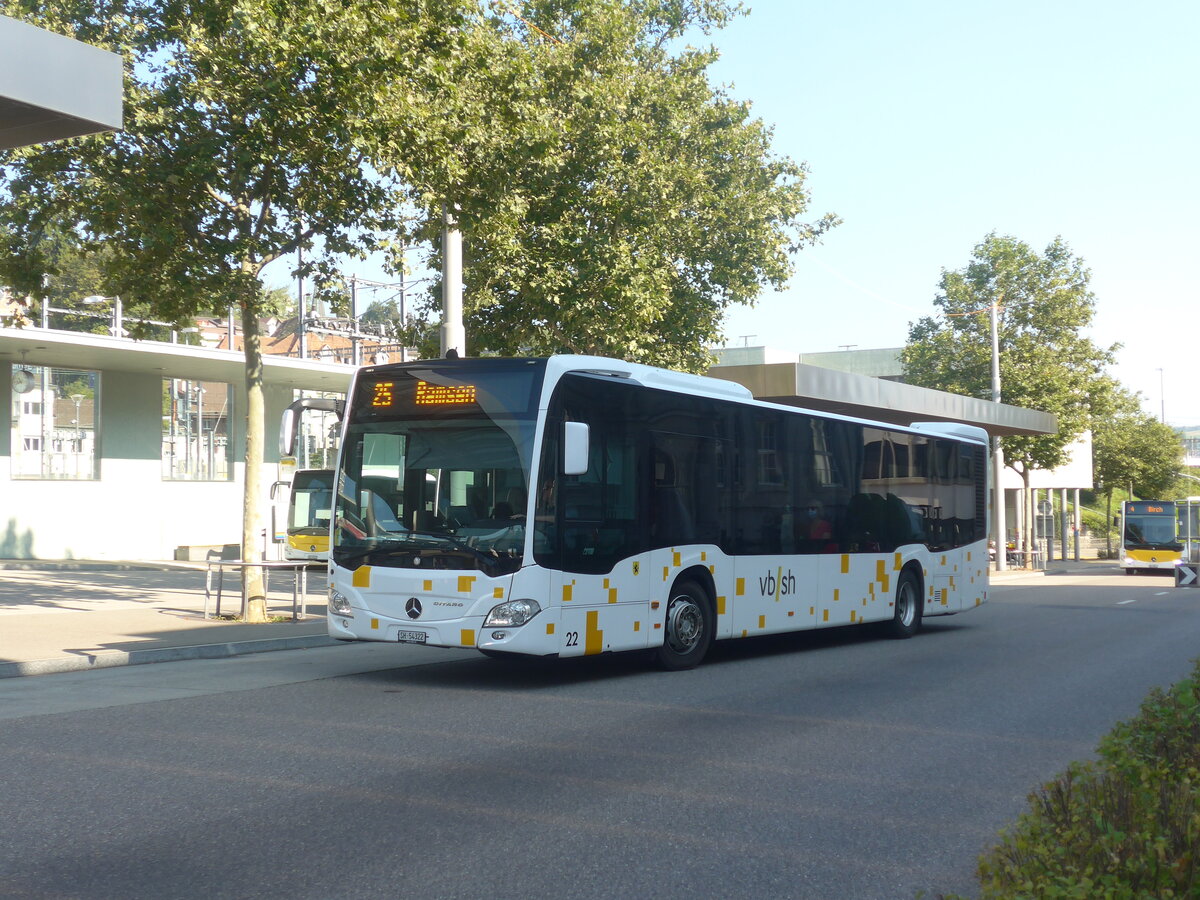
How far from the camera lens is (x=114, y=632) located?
15.9 m

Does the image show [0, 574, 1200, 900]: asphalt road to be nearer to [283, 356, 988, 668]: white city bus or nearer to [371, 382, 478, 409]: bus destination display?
[283, 356, 988, 668]: white city bus

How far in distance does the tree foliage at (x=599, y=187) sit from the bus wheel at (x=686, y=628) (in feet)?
21.8

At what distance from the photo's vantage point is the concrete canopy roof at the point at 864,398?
26.8 meters

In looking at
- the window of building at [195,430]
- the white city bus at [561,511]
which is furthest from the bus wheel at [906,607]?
the window of building at [195,430]

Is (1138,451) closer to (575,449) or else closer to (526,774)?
(575,449)

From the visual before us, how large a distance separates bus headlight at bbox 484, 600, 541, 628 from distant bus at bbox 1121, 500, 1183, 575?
41074mm

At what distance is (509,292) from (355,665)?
990 cm

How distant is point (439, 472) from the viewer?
11469mm

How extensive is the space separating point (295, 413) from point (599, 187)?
413 inches

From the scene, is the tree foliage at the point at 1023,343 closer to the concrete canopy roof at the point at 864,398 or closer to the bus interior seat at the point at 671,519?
the concrete canopy roof at the point at 864,398

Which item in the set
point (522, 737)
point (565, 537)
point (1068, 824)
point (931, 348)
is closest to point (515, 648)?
point (565, 537)

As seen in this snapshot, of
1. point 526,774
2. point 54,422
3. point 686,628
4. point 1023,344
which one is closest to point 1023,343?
point 1023,344

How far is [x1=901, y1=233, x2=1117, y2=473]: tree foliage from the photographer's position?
48.2m

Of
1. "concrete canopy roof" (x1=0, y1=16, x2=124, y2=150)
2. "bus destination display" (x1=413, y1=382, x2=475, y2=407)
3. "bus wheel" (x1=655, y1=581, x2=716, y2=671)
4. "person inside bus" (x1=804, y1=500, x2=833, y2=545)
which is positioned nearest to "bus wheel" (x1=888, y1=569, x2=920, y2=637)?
"person inside bus" (x1=804, y1=500, x2=833, y2=545)
